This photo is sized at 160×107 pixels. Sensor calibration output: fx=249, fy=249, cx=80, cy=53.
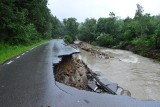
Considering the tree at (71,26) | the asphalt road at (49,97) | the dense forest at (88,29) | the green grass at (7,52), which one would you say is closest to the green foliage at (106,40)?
the dense forest at (88,29)

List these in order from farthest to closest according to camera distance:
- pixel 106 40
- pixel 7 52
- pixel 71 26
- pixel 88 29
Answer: pixel 71 26 < pixel 88 29 < pixel 106 40 < pixel 7 52

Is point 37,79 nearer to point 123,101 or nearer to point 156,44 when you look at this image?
point 123,101

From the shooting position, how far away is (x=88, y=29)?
88.4 metres

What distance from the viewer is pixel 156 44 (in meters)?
38.4

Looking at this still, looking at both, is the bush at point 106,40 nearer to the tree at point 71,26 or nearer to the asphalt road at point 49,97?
the tree at point 71,26

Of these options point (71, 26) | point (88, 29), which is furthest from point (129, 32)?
point (71, 26)

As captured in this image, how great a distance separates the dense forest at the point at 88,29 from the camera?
2720cm

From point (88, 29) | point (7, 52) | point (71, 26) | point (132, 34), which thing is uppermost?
point (71, 26)

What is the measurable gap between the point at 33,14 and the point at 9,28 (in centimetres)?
1859

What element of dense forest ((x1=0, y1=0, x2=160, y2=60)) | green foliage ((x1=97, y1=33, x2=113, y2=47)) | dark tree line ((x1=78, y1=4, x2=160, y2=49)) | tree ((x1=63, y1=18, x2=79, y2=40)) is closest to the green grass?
dense forest ((x1=0, y1=0, x2=160, y2=60))

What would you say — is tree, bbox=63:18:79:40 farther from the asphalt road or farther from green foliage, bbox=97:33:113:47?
the asphalt road

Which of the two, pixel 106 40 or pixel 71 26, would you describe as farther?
pixel 71 26

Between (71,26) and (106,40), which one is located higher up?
(71,26)

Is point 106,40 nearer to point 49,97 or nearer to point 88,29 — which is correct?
point 88,29
